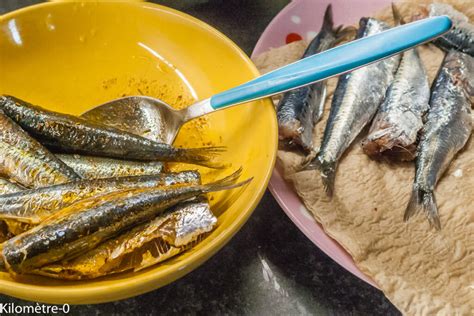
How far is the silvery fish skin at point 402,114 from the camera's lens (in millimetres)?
1260

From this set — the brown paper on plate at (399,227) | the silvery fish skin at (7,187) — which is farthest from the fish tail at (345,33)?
the silvery fish skin at (7,187)

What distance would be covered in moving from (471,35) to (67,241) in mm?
1366

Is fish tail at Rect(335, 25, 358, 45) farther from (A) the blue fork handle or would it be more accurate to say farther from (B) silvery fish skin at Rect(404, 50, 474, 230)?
(A) the blue fork handle

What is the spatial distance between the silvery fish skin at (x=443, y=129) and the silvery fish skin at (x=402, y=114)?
3 centimetres

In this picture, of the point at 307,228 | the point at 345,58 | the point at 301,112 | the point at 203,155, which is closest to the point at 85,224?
the point at 203,155

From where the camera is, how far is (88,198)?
87cm

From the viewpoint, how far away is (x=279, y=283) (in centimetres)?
108

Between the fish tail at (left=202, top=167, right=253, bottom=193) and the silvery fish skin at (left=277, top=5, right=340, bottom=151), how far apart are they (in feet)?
0.92

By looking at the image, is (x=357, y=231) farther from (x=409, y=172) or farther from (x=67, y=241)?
(x=67, y=241)

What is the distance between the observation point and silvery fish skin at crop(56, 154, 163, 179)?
3.29 feet

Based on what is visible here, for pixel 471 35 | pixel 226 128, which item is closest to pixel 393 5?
pixel 471 35

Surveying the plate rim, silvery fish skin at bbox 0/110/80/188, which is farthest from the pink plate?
silvery fish skin at bbox 0/110/80/188

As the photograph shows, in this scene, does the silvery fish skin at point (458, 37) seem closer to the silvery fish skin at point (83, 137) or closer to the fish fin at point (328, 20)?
the fish fin at point (328, 20)

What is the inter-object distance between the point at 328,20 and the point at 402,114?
0.44 meters
